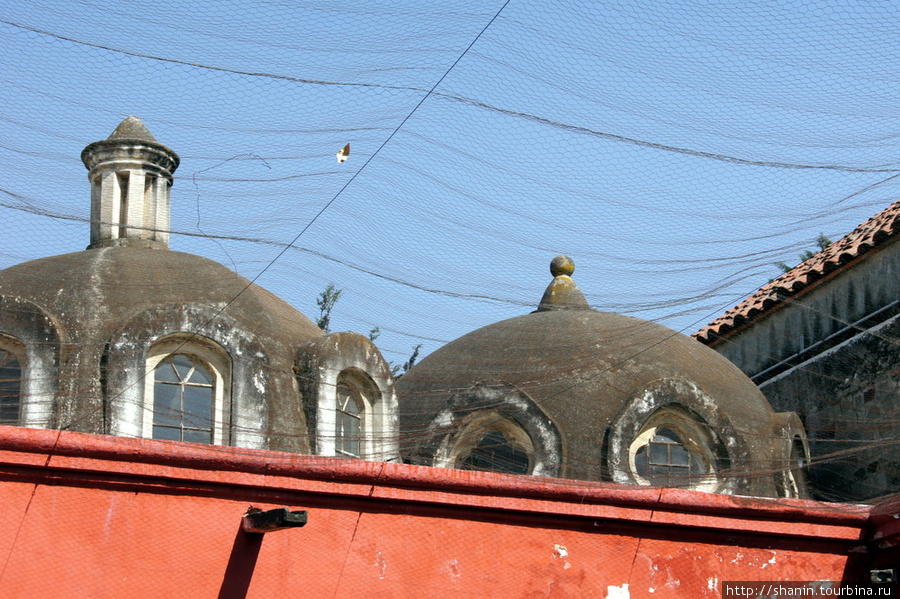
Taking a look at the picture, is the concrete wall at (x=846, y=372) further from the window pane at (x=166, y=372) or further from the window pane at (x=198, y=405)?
the window pane at (x=166, y=372)

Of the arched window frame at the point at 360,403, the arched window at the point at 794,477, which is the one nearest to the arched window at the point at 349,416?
the arched window frame at the point at 360,403

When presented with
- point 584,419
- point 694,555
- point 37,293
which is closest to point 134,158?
point 37,293

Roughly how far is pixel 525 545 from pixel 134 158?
23.0 feet

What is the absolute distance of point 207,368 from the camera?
1194 cm

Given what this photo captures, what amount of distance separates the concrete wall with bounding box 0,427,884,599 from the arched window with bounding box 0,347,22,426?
329cm

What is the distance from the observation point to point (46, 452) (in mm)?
7703

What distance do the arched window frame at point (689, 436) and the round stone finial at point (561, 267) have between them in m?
2.63

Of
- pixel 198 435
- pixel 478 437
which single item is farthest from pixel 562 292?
A: pixel 198 435

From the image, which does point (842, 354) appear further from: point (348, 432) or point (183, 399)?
point (183, 399)

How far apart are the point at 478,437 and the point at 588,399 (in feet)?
3.77

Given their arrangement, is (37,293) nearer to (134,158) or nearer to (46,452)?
(134,158)

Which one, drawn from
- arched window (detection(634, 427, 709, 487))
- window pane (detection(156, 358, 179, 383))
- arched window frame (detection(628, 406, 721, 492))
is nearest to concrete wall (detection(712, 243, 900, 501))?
arched window frame (detection(628, 406, 721, 492))

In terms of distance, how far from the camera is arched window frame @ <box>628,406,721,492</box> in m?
13.7

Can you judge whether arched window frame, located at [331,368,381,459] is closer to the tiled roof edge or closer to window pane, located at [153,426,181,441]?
window pane, located at [153,426,181,441]
